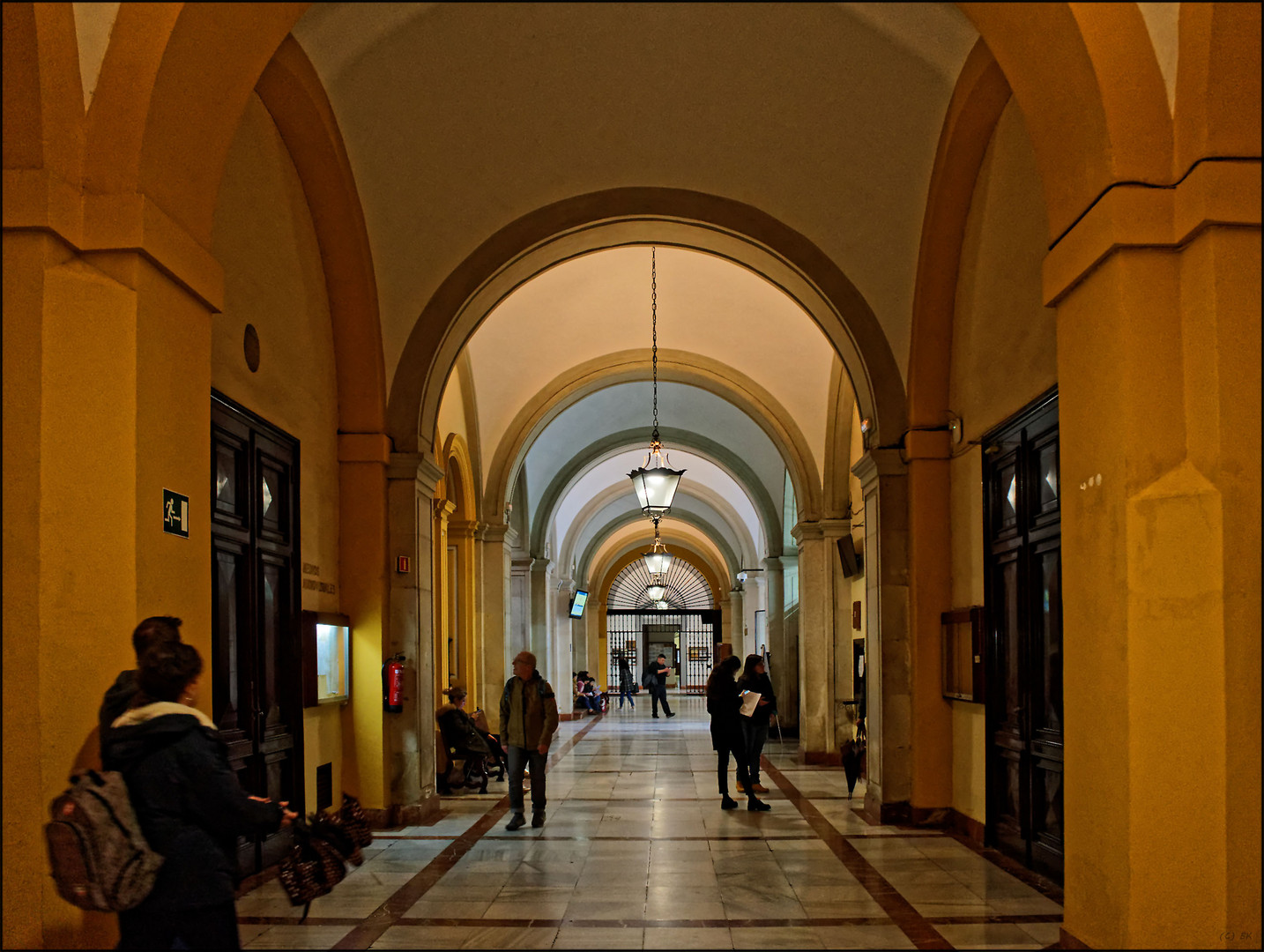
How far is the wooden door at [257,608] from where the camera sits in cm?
629

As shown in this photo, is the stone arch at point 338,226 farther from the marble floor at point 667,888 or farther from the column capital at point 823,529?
the column capital at point 823,529

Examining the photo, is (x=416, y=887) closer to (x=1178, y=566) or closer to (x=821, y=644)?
(x=1178, y=566)

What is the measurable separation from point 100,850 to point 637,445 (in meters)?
16.0

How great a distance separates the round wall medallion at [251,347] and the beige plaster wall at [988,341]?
14.8ft

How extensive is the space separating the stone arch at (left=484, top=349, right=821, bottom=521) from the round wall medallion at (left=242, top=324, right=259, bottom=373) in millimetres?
7649

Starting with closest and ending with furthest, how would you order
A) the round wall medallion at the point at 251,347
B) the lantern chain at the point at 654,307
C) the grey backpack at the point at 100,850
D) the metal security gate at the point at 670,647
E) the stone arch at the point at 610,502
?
the grey backpack at the point at 100,850 < the round wall medallion at the point at 251,347 < the lantern chain at the point at 654,307 < the stone arch at the point at 610,502 < the metal security gate at the point at 670,647

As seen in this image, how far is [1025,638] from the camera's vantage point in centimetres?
695

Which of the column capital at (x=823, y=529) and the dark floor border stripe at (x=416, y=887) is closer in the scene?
the dark floor border stripe at (x=416, y=887)

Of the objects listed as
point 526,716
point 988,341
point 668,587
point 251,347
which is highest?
point 988,341

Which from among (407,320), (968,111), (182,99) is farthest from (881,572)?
(182,99)


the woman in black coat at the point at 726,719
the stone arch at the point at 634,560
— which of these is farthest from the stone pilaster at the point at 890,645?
the stone arch at the point at 634,560

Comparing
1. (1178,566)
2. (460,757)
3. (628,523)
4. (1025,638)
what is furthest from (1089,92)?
(628,523)

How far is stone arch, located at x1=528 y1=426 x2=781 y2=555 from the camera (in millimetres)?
18094

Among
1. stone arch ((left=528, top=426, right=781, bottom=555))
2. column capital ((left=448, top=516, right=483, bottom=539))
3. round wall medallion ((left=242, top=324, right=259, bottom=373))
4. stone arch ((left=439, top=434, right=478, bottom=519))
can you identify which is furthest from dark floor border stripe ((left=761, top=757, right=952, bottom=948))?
stone arch ((left=528, top=426, right=781, bottom=555))
